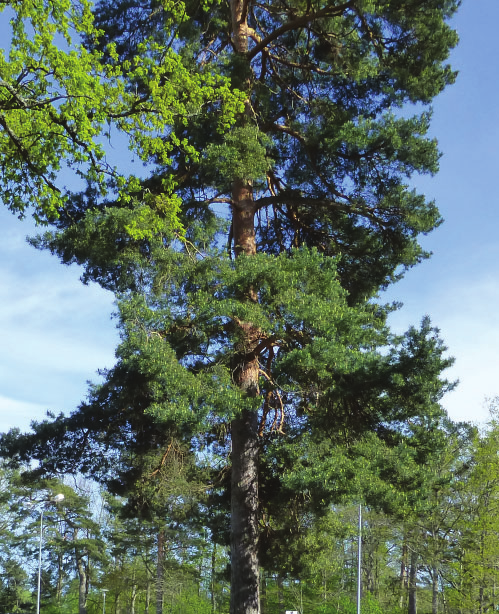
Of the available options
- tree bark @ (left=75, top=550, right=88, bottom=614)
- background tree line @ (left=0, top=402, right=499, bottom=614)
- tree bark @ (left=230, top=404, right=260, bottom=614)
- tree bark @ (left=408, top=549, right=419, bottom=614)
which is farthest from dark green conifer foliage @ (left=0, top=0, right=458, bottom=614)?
tree bark @ (left=75, top=550, right=88, bottom=614)

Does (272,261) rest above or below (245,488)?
above

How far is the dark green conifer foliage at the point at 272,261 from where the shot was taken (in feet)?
35.9

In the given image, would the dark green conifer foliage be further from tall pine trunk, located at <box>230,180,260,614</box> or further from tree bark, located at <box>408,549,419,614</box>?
tree bark, located at <box>408,549,419,614</box>

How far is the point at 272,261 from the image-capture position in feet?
37.3

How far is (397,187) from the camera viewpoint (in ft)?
42.5

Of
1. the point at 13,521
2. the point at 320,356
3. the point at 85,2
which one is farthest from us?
the point at 13,521

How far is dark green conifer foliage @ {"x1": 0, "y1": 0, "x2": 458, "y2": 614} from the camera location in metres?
10.9

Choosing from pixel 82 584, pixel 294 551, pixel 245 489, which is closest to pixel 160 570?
pixel 82 584

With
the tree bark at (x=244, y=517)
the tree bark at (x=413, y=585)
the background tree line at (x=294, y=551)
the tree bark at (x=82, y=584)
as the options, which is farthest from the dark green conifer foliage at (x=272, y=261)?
the tree bark at (x=82, y=584)

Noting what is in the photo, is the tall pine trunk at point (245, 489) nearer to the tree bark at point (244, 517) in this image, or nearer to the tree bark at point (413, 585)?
the tree bark at point (244, 517)

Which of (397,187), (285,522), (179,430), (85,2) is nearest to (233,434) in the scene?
(179,430)

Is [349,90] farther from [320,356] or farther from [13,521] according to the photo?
[13,521]

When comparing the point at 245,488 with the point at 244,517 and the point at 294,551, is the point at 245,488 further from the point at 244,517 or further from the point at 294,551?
the point at 294,551

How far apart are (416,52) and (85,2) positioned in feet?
→ 25.5
